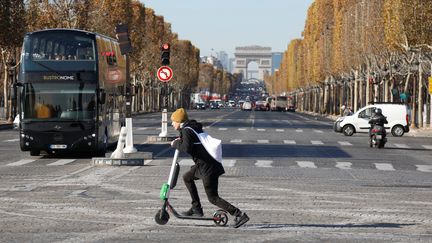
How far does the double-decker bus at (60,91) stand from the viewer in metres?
31.5

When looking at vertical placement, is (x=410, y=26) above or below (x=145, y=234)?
above

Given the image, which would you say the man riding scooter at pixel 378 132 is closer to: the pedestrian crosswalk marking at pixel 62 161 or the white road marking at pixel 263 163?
the white road marking at pixel 263 163

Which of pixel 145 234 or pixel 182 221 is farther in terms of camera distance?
pixel 182 221

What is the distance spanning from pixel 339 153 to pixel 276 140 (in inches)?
418

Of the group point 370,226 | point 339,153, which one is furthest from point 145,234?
point 339,153

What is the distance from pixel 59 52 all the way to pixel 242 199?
46.0 ft

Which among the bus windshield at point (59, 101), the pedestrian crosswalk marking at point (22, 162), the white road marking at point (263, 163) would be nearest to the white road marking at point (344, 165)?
the white road marking at point (263, 163)

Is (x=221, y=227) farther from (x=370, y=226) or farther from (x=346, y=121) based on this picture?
(x=346, y=121)

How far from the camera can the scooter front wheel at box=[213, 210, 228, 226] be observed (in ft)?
46.6

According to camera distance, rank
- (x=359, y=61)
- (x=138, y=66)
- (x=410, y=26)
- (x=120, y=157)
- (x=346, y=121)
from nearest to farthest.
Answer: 1. (x=120, y=157)
2. (x=346, y=121)
3. (x=410, y=26)
4. (x=359, y=61)
5. (x=138, y=66)

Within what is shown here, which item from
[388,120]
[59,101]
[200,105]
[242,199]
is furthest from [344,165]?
[200,105]

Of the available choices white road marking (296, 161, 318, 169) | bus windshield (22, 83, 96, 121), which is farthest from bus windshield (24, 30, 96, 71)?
white road marking (296, 161, 318, 169)

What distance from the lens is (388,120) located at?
186ft

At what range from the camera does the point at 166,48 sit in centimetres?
3975
